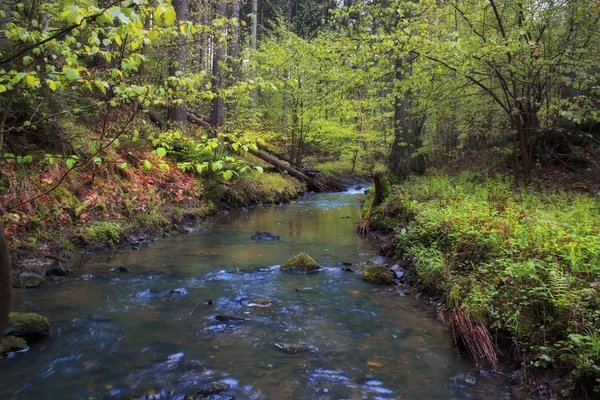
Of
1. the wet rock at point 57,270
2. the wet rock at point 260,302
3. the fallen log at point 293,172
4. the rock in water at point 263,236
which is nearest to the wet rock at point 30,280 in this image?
the wet rock at point 57,270

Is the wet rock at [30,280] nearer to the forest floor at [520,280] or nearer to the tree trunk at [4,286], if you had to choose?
the tree trunk at [4,286]

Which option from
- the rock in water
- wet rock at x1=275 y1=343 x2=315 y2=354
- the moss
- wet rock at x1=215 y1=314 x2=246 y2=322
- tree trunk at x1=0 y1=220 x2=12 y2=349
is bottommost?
wet rock at x1=275 y1=343 x2=315 y2=354

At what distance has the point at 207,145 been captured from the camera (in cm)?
423

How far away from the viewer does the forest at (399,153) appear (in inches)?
165

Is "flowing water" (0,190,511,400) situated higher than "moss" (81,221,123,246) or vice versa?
"moss" (81,221,123,246)

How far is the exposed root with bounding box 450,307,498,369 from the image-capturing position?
4895 mm

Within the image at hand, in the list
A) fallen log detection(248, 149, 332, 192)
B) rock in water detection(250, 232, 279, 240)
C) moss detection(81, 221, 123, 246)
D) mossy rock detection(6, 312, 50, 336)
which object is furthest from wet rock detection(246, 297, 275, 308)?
fallen log detection(248, 149, 332, 192)

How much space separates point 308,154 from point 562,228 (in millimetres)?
21246

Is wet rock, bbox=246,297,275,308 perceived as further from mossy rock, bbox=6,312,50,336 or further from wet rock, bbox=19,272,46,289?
wet rock, bbox=19,272,46,289

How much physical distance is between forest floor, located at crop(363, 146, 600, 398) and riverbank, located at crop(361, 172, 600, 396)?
0.04 feet

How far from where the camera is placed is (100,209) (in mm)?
10367

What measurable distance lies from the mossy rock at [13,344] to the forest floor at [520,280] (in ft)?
18.2

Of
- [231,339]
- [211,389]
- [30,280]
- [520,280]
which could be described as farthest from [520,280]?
[30,280]

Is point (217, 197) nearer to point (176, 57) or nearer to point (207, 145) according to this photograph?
point (176, 57)
